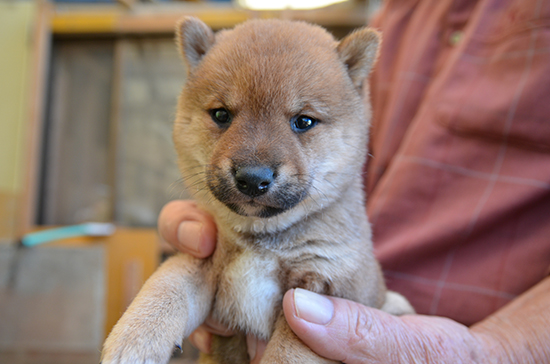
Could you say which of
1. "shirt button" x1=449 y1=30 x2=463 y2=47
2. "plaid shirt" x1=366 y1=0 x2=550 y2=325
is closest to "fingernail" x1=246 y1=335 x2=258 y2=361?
"plaid shirt" x1=366 y1=0 x2=550 y2=325

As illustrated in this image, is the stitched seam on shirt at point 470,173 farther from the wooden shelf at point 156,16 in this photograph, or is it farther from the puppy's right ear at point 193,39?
the wooden shelf at point 156,16

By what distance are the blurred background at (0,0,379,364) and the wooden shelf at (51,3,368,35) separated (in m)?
0.01

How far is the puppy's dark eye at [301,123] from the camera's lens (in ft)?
5.61

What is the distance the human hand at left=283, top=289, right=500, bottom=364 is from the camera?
5.08 ft

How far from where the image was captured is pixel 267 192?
1476mm

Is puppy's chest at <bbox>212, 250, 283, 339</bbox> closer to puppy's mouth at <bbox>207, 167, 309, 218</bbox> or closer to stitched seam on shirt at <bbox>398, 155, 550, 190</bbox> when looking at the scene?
puppy's mouth at <bbox>207, 167, 309, 218</bbox>

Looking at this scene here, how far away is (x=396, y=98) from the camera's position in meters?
2.68

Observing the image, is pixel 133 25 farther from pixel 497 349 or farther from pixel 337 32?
pixel 497 349

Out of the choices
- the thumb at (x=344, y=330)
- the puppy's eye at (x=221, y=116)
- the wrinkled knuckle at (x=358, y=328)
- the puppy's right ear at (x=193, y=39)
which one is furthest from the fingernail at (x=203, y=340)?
the puppy's right ear at (x=193, y=39)

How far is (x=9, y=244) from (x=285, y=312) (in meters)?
4.68

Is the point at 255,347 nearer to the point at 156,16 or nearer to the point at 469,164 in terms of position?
the point at 469,164

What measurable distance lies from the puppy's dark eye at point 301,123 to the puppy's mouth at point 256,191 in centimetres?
26

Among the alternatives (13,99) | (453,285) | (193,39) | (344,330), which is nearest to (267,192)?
(344,330)

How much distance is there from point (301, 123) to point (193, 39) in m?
0.78
